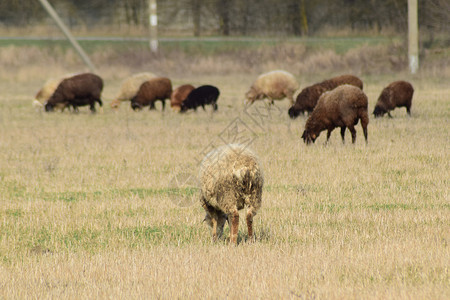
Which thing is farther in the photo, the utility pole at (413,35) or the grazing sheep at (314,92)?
the utility pole at (413,35)

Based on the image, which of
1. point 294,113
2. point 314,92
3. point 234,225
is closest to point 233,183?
point 234,225

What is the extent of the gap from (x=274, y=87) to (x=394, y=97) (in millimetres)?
5337

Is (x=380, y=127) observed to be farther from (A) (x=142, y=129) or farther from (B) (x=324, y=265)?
(B) (x=324, y=265)

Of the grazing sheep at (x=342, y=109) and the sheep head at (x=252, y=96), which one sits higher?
the sheep head at (x=252, y=96)

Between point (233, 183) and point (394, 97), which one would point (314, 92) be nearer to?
point (394, 97)

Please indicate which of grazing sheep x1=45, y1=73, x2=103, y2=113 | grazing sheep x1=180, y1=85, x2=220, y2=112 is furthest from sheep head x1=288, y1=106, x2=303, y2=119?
grazing sheep x1=45, y1=73, x2=103, y2=113

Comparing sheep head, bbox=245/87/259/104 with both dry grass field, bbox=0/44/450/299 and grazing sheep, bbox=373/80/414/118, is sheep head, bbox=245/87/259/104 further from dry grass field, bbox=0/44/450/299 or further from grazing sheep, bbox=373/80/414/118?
dry grass field, bbox=0/44/450/299

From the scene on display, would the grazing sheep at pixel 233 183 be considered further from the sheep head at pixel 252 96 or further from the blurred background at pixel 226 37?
the blurred background at pixel 226 37

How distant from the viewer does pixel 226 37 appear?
160 feet

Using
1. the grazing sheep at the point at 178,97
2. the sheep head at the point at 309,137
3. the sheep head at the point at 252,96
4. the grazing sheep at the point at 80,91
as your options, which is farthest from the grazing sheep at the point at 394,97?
the grazing sheep at the point at 80,91

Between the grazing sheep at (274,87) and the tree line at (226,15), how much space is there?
24654 mm

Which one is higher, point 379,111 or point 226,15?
point 226,15

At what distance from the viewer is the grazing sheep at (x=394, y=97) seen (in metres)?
17.2

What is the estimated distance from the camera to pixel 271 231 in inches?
288
